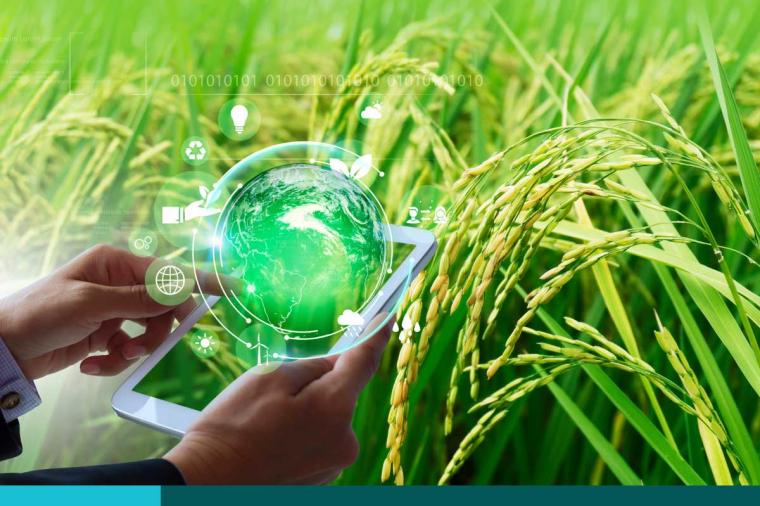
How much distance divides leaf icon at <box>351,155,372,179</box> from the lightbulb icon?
15 cm

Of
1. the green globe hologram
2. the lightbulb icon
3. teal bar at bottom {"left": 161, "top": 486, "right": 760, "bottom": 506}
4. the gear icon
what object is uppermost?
the lightbulb icon

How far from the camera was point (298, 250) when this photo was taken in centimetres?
78

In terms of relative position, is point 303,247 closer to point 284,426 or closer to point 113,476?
point 284,426

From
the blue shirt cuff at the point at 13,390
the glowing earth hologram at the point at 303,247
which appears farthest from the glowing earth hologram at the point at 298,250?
the blue shirt cuff at the point at 13,390

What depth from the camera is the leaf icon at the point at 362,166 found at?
2.66 ft

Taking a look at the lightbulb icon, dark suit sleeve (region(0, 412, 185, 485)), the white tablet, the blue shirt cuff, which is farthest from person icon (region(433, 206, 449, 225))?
the blue shirt cuff

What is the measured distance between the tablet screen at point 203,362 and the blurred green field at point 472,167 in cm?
8

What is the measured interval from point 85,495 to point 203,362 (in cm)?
19

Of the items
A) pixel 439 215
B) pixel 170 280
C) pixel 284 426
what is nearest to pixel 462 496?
pixel 284 426

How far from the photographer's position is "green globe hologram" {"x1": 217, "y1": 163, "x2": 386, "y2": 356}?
778 mm

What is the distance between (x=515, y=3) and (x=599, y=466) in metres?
0.57

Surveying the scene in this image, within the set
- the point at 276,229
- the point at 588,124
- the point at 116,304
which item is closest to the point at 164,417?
the point at 116,304

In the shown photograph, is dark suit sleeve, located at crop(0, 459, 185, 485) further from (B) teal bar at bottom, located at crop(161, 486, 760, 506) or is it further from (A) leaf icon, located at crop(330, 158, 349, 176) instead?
(A) leaf icon, located at crop(330, 158, 349, 176)

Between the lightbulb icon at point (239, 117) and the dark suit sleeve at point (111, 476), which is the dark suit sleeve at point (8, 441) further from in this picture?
the lightbulb icon at point (239, 117)
